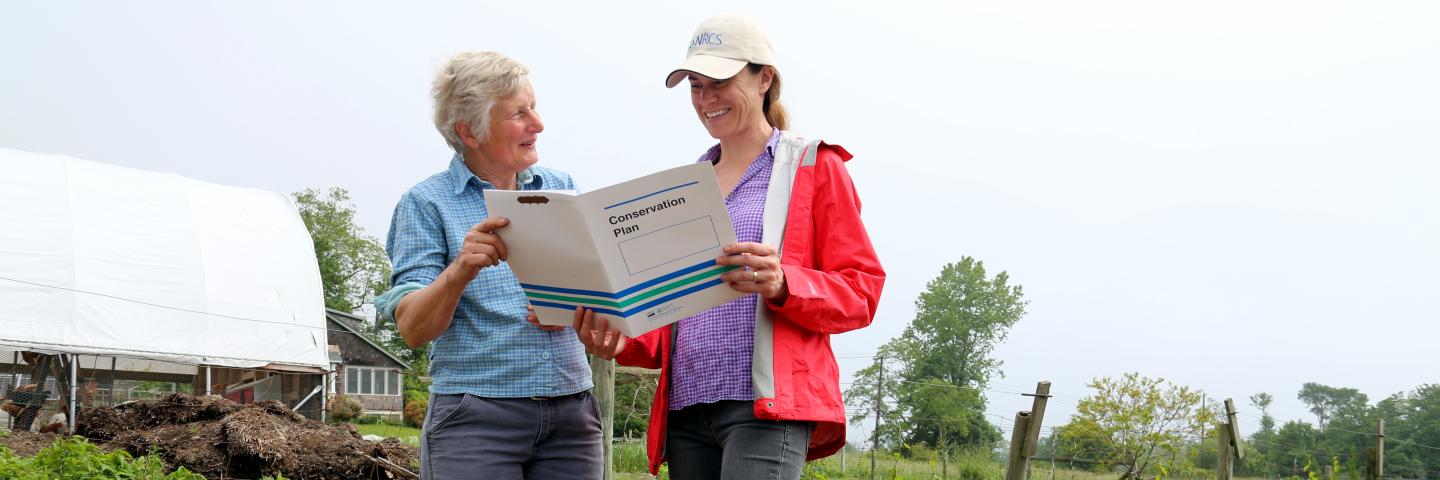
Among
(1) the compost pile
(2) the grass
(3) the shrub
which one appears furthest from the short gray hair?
(3) the shrub

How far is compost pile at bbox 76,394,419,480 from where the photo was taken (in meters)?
9.38

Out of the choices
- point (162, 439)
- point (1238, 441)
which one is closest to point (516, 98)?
point (1238, 441)

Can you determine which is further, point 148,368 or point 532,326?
point 148,368

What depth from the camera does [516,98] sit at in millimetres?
2660

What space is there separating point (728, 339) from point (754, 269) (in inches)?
11.6

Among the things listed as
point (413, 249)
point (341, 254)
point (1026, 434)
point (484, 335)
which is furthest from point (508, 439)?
point (341, 254)

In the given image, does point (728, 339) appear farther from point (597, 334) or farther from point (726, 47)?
point (726, 47)

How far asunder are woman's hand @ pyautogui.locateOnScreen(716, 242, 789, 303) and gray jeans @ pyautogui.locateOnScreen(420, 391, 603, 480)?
62 centimetres

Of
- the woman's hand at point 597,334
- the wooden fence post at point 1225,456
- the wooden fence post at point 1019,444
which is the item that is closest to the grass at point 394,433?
the wooden fence post at point 1019,444

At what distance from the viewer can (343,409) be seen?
3084 centimetres

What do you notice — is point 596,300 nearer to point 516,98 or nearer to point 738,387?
point 738,387

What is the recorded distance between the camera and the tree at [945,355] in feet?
37.9

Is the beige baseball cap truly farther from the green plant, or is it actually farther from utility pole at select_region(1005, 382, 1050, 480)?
the green plant

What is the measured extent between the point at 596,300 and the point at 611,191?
0.32 m
